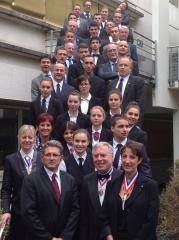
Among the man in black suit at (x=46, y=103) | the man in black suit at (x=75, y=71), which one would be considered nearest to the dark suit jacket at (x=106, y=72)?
the man in black suit at (x=75, y=71)

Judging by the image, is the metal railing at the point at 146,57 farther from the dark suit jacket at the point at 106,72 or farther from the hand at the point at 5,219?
the hand at the point at 5,219

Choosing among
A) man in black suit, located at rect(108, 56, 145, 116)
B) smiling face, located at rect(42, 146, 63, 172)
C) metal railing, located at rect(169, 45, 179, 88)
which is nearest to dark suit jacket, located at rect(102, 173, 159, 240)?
smiling face, located at rect(42, 146, 63, 172)

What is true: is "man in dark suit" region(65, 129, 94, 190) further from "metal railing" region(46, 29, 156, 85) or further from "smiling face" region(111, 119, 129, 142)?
"metal railing" region(46, 29, 156, 85)

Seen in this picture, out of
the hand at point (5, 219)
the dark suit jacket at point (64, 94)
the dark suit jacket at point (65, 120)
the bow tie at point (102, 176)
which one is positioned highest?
the dark suit jacket at point (64, 94)

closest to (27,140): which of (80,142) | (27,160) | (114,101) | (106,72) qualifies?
(27,160)

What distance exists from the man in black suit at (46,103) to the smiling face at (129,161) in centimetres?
223

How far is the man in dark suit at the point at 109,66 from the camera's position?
7324 millimetres

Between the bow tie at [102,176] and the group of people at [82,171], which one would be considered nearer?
the group of people at [82,171]

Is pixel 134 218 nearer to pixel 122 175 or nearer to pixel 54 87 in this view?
pixel 122 175

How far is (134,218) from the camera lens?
13.4 feet

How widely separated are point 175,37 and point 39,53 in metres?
8.18

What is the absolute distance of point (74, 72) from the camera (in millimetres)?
7355

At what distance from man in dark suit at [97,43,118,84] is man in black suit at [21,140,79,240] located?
311 cm

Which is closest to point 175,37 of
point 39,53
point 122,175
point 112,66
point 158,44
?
point 158,44
